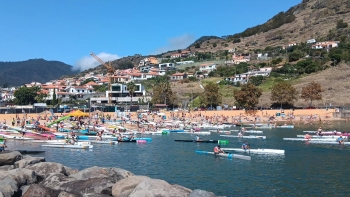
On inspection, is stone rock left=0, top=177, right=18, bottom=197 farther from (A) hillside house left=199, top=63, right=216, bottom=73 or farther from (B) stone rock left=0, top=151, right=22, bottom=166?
(A) hillside house left=199, top=63, right=216, bottom=73

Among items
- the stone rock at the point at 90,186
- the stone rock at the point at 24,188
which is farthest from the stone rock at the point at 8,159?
the stone rock at the point at 90,186

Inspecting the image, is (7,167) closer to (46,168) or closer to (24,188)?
(46,168)

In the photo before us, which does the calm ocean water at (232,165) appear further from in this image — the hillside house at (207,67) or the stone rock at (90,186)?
the hillside house at (207,67)

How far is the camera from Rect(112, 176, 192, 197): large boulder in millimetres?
14992

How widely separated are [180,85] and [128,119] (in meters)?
56.3

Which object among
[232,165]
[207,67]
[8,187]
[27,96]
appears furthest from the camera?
[207,67]

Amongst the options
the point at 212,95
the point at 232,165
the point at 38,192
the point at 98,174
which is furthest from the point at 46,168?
the point at 212,95

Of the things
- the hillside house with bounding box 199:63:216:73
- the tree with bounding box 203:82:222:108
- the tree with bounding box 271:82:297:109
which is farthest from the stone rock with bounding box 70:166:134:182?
the hillside house with bounding box 199:63:216:73

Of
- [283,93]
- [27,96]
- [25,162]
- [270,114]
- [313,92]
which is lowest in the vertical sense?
[25,162]

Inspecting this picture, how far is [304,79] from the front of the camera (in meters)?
107

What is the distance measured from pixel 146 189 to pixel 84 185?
3.84 metres

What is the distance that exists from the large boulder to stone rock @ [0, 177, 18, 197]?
454 cm

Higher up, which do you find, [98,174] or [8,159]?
A: [8,159]

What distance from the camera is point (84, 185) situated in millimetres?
17438
